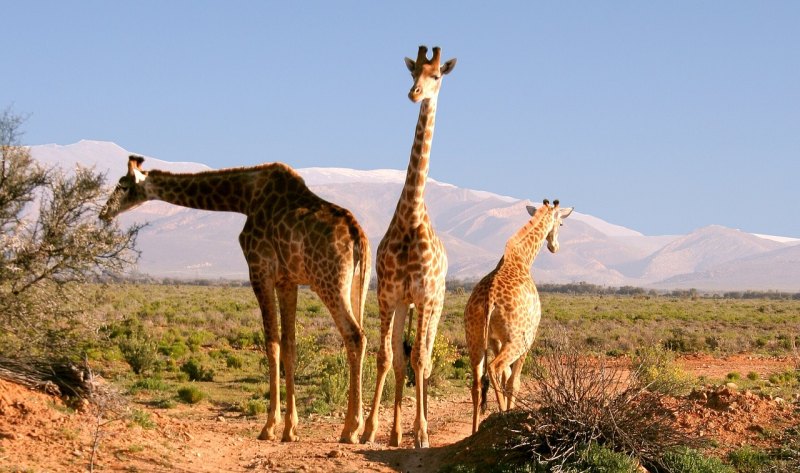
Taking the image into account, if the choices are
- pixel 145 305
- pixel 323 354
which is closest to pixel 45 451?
pixel 323 354

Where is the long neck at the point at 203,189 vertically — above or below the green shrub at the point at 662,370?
above

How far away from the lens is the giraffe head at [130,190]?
46.3 ft

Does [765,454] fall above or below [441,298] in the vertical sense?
below

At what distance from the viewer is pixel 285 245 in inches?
521

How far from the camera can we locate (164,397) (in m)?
19.3

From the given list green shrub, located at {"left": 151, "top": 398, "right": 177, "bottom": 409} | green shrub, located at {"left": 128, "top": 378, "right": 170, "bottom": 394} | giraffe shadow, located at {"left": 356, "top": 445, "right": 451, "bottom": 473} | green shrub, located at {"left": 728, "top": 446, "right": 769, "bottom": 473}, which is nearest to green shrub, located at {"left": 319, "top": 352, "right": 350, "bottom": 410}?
green shrub, located at {"left": 151, "top": 398, "right": 177, "bottom": 409}

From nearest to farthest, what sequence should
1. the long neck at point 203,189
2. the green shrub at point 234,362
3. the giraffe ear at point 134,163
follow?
A: the long neck at point 203,189 → the giraffe ear at point 134,163 → the green shrub at point 234,362

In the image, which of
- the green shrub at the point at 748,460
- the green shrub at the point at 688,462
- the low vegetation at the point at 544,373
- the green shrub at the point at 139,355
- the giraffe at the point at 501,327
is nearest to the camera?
the low vegetation at the point at 544,373

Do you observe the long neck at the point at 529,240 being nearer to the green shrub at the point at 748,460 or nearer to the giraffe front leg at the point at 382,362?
the giraffe front leg at the point at 382,362

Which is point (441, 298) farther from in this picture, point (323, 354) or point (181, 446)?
point (323, 354)

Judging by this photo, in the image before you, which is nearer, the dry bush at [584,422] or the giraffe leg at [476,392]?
the dry bush at [584,422]

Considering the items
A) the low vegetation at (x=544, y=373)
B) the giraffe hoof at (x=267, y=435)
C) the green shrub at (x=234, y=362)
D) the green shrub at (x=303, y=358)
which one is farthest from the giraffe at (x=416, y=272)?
the green shrub at (x=234, y=362)

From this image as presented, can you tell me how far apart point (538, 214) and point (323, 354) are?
37.2 feet

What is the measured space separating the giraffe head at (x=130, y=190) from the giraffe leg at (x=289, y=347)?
275cm
